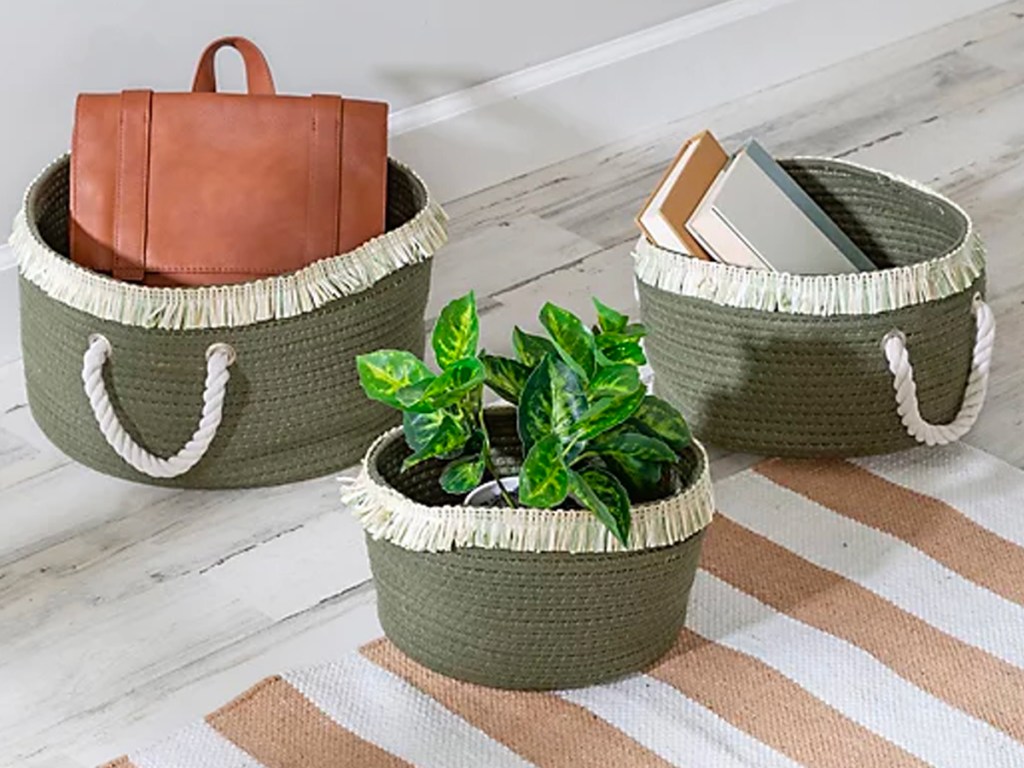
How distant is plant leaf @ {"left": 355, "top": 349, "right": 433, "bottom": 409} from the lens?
1586 mm

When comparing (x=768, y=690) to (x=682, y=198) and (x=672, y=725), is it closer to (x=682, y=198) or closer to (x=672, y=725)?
(x=672, y=725)

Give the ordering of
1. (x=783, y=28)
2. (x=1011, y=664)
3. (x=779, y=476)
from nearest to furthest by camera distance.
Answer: (x=1011, y=664), (x=779, y=476), (x=783, y=28)

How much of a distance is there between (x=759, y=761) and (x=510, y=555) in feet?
0.87

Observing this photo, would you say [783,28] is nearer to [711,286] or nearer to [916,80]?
[916,80]

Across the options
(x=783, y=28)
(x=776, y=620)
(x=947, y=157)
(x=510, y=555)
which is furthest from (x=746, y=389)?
(x=783, y=28)

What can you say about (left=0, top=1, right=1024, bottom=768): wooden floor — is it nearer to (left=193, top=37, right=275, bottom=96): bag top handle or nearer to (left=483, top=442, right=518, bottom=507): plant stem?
(left=483, top=442, right=518, bottom=507): plant stem

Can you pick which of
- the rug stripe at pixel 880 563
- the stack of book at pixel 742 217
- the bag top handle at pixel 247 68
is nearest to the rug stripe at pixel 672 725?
the rug stripe at pixel 880 563

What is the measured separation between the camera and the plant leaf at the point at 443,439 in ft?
5.28

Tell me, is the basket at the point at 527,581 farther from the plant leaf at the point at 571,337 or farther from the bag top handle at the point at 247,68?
the bag top handle at the point at 247,68

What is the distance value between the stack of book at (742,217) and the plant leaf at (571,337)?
40cm

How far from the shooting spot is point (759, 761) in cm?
158

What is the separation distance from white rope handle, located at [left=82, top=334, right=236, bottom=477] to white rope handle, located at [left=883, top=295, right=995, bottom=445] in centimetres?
65

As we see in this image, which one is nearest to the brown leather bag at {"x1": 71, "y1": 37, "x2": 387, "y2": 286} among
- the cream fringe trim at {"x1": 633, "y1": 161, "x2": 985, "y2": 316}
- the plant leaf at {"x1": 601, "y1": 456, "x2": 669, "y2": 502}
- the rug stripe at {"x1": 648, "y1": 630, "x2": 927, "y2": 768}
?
the cream fringe trim at {"x1": 633, "y1": 161, "x2": 985, "y2": 316}

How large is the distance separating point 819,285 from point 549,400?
0.42 metres
